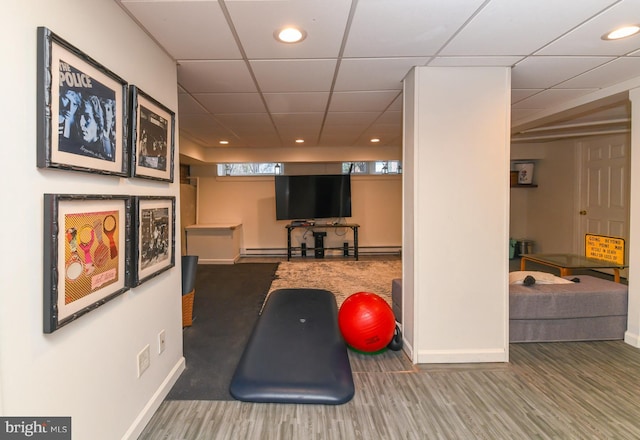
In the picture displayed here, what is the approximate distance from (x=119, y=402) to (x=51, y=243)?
3.06ft

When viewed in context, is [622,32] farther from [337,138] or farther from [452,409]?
[337,138]

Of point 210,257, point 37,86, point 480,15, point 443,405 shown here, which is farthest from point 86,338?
point 210,257

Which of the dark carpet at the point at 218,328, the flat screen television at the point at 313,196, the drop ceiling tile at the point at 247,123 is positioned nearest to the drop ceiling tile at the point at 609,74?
the drop ceiling tile at the point at 247,123

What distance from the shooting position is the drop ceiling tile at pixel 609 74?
2.28 metres

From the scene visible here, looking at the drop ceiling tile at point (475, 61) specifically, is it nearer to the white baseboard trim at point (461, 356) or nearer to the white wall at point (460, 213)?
the white wall at point (460, 213)

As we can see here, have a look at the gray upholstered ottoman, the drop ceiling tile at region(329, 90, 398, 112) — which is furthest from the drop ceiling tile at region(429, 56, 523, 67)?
the gray upholstered ottoman

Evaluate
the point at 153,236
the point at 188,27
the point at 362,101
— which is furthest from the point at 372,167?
the point at 153,236

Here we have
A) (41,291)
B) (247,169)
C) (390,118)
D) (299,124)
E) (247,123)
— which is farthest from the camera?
(247,169)

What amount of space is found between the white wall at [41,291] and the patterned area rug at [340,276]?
2524mm

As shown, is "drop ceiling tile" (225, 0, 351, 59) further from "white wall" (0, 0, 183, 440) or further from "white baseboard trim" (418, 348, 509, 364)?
"white baseboard trim" (418, 348, 509, 364)

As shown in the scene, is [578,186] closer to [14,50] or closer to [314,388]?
[314,388]

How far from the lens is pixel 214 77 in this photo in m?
2.46

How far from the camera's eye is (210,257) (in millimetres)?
6156

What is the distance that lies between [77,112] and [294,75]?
1.61m
